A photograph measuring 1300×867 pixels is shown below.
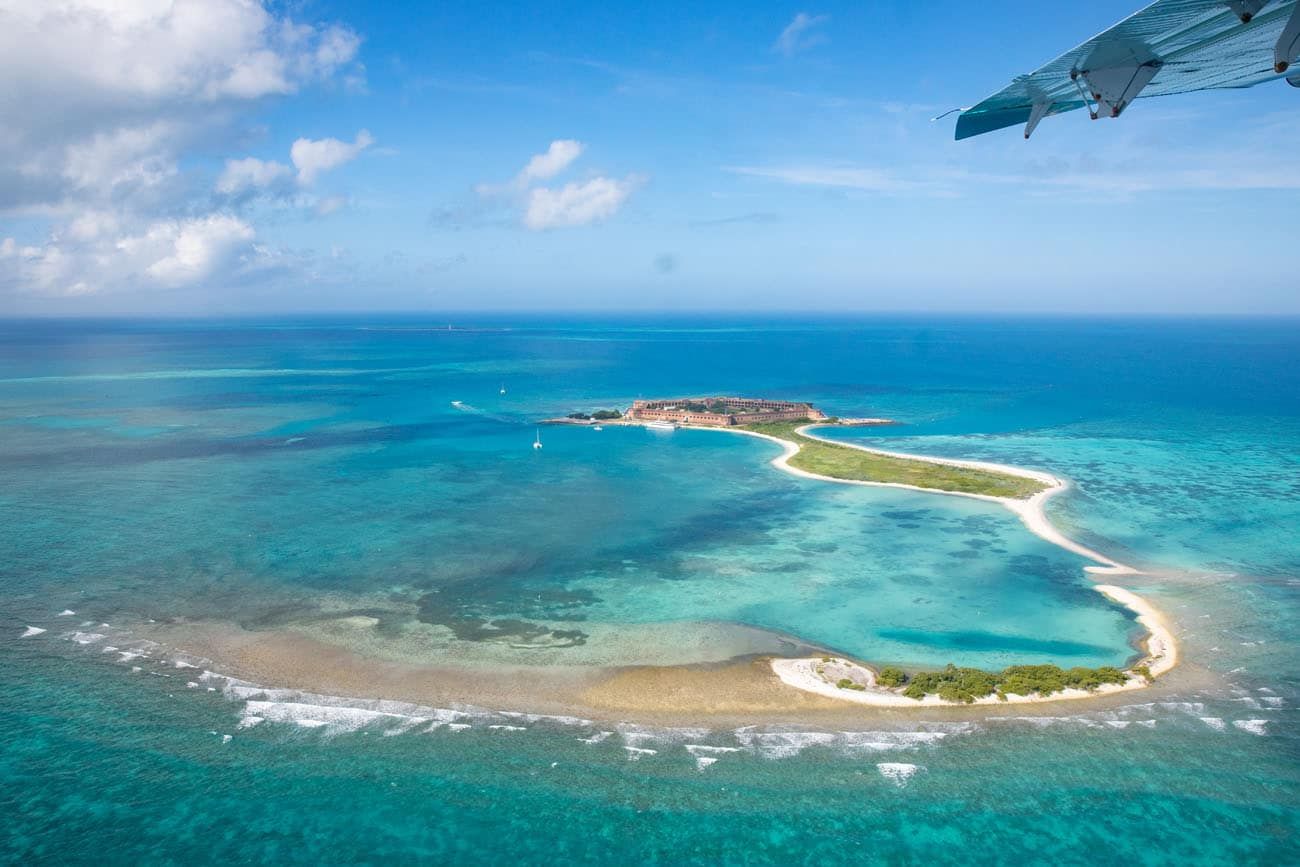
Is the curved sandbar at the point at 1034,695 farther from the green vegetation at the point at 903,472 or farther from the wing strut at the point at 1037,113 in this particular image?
the wing strut at the point at 1037,113

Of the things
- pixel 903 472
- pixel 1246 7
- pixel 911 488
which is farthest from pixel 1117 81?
pixel 903 472

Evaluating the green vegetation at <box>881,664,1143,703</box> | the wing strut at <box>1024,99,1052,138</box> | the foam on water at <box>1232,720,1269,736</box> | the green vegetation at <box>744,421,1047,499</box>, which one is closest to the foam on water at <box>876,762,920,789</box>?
the green vegetation at <box>881,664,1143,703</box>

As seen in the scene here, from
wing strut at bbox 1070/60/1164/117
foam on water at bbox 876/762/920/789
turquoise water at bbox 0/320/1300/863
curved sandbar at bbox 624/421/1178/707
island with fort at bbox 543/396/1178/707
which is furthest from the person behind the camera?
island with fort at bbox 543/396/1178/707

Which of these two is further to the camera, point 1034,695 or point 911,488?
point 911,488

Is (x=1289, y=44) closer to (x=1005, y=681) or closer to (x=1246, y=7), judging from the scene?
(x=1246, y=7)

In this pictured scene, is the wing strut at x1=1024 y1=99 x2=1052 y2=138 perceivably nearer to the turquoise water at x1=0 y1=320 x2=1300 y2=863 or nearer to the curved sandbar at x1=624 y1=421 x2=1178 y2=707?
the turquoise water at x1=0 y1=320 x2=1300 y2=863

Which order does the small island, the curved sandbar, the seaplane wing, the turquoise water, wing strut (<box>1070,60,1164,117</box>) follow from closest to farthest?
the seaplane wing → wing strut (<box>1070,60,1164,117</box>) → the turquoise water → the curved sandbar → the small island

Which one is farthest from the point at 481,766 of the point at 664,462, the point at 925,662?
the point at 664,462
